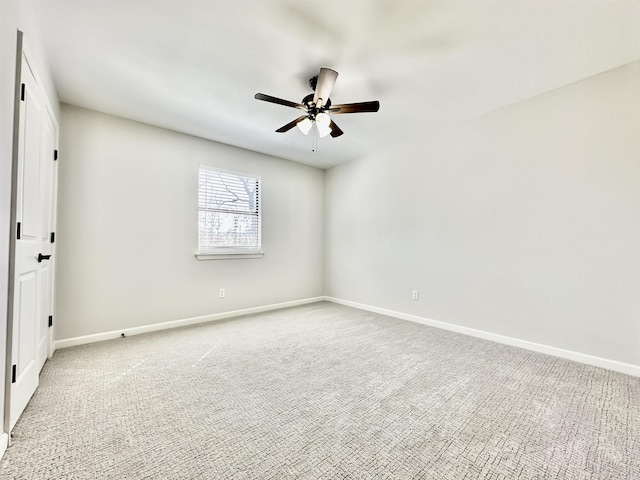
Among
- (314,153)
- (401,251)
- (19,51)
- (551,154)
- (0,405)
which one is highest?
(314,153)

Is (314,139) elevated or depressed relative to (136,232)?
elevated

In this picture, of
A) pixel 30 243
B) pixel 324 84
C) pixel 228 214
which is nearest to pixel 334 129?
pixel 324 84

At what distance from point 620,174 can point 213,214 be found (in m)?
4.35

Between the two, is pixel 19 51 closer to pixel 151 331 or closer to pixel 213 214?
pixel 213 214

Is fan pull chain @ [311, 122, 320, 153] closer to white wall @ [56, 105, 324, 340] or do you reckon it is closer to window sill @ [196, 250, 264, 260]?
white wall @ [56, 105, 324, 340]

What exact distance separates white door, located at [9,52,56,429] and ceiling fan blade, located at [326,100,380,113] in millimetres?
2012

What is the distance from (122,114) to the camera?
125 inches

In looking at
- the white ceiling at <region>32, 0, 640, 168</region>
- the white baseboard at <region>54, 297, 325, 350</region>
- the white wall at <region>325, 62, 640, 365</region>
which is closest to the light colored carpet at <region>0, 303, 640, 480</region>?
the white baseboard at <region>54, 297, 325, 350</region>

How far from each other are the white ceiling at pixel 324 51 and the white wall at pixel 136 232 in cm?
42

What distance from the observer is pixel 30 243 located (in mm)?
1885

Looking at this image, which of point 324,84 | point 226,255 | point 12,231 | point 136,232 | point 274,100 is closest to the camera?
point 12,231

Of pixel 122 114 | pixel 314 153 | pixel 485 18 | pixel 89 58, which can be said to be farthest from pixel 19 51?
pixel 314 153

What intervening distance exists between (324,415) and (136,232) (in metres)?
2.94

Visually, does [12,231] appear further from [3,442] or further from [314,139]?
[314,139]
